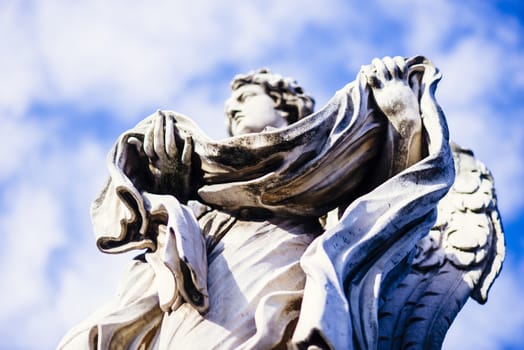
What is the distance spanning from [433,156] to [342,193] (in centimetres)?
48

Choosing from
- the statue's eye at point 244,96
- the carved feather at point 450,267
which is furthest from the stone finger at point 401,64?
the carved feather at point 450,267

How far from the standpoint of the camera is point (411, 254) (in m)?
7.51

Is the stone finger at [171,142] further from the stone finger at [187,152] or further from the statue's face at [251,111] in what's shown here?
the statue's face at [251,111]

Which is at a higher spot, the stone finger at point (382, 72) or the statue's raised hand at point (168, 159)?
the stone finger at point (382, 72)

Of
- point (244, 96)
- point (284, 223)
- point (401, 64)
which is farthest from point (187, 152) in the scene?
point (401, 64)

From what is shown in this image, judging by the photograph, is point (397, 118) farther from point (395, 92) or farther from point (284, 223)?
point (284, 223)

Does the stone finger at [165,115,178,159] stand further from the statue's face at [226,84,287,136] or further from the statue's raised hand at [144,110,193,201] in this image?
the statue's face at [226,84,287,136]

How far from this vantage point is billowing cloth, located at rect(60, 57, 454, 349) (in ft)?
23.2

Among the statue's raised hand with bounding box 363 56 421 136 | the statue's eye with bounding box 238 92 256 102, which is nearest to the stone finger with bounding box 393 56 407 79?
the statue's raised hand with bounding box 363 56 421 136

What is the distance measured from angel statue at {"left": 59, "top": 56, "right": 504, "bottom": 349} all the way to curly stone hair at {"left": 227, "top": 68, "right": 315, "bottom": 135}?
20 centimetres

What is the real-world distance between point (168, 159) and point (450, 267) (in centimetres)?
177

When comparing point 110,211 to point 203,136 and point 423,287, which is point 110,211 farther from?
point 423,287

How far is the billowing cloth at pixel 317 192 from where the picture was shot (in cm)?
708

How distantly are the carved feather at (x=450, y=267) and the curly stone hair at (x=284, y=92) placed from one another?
966mm
